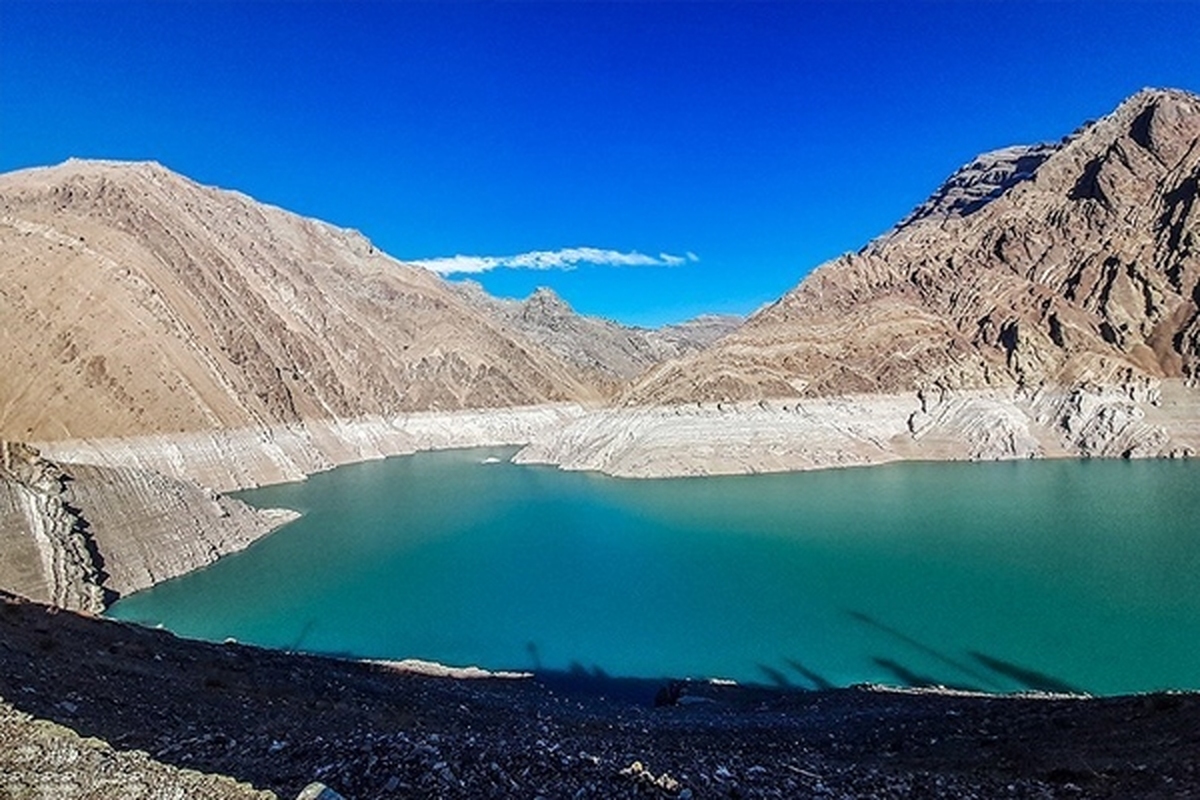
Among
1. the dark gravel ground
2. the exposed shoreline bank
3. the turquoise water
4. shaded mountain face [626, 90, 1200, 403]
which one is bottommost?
the turquoise water

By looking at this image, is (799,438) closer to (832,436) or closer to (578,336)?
(832,436)

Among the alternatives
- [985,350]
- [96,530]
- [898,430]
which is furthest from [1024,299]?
[96,530]

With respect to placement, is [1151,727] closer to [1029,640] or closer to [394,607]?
[1029,640]

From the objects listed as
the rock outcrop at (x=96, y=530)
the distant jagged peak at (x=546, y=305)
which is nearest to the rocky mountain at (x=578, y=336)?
the distant jagged peak at (x=546, y=305)

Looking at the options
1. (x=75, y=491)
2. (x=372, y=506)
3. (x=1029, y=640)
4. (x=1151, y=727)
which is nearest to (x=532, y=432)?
(x=372, y=506)

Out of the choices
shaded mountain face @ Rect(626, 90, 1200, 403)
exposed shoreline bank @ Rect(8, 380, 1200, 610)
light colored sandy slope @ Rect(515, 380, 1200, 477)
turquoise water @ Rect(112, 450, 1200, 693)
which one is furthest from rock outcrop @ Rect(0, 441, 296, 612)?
shaded mountain face @ Rect(626, 90, 1200, 403)

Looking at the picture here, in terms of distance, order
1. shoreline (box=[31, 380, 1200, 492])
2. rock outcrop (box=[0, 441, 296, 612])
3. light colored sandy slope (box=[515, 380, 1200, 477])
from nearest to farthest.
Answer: rock outcrop (box=[0, 441, 296, 612])
shoreline (box=[31, 380, 1200, 492])
light colored sandy slope (box=[515, 380, 1200, 477])

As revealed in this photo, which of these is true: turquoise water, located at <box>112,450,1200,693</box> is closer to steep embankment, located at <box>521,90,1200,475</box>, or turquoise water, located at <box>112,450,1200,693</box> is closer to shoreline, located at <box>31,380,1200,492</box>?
shoreline, located at <box>31,380,1200,492</box>

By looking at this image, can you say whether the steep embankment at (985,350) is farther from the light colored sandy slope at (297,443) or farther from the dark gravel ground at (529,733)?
the dark gravel ground at (529,733)
